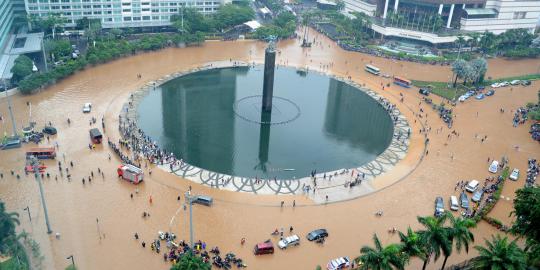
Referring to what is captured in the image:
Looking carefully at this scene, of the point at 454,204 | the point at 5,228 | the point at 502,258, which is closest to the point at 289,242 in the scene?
the point at 502,258

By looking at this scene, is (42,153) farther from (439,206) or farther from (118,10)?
(118,10)

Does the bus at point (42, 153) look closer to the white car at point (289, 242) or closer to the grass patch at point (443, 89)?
the white car at point (289, 242)

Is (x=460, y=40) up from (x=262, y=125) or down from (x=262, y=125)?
up

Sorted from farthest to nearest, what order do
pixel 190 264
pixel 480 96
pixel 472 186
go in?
1. pixel 480 96
2. pixel 472 186
3. pixel 190 264

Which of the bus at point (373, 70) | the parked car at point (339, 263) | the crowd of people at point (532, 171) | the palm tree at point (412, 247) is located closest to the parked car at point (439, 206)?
the crowd of people at point (532, 171)

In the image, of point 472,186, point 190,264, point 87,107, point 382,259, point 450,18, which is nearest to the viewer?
point 190,264

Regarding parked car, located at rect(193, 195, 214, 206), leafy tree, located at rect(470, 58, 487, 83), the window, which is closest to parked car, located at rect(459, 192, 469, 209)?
parked car, located at rect(193, 195, 214, 206)

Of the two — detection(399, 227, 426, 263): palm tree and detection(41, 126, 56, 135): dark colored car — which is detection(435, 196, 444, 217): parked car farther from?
detection(41, 126, 56, 135): dark colored car
